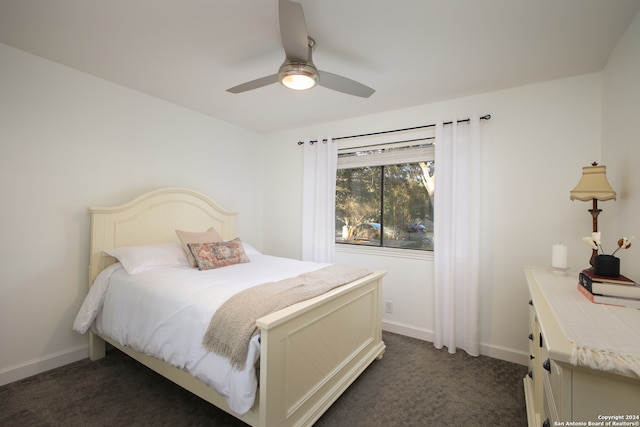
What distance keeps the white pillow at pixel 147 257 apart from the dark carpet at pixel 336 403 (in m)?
0.84

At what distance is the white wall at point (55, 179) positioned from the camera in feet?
6.87

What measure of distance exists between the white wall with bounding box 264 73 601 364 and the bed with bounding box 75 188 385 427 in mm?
1051

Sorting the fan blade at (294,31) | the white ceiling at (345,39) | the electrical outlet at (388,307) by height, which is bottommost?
the electrical outlet at (388,307)

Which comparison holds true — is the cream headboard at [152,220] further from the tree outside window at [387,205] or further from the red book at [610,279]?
the red book at [610,279]

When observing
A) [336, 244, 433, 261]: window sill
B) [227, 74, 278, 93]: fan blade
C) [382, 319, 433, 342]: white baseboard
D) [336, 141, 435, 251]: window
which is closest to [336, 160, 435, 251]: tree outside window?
[336, 141, 435, 251]: window

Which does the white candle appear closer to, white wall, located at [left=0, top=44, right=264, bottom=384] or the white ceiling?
the white ceiling

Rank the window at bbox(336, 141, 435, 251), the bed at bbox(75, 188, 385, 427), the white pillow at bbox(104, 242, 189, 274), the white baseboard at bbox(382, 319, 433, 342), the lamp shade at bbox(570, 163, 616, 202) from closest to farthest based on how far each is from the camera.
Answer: the bed at bbox(75, 188, 385, 427) → the lamp shade at bbox(570, 163, 616, 202) → the white pillow at bbox(104, 242, 189, 274) → the white baseboard at bbox(382, 319, 433, 342) → the window at bbox(336, 141, 435, 251)

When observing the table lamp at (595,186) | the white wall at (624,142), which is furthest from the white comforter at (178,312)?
the white wall at (624,142)

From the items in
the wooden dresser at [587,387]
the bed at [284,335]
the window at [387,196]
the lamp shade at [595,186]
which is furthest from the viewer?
the window at [387,196]

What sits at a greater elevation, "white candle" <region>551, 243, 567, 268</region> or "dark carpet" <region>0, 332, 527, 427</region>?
"white candle" <region>551, 243, 567, 268</region>

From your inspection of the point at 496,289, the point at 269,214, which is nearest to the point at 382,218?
the point at 496,289

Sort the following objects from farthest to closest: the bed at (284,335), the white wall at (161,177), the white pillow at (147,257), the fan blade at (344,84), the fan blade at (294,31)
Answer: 1. the white pillow at (147,257)
2. the white wall at (161,177)
3. the fan blade at (344,84)
4. the bed at (284,335)
5. the fan blade at (294,31)

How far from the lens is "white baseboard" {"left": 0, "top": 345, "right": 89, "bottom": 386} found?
6.80ft

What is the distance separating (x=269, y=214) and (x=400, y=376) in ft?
8.85
